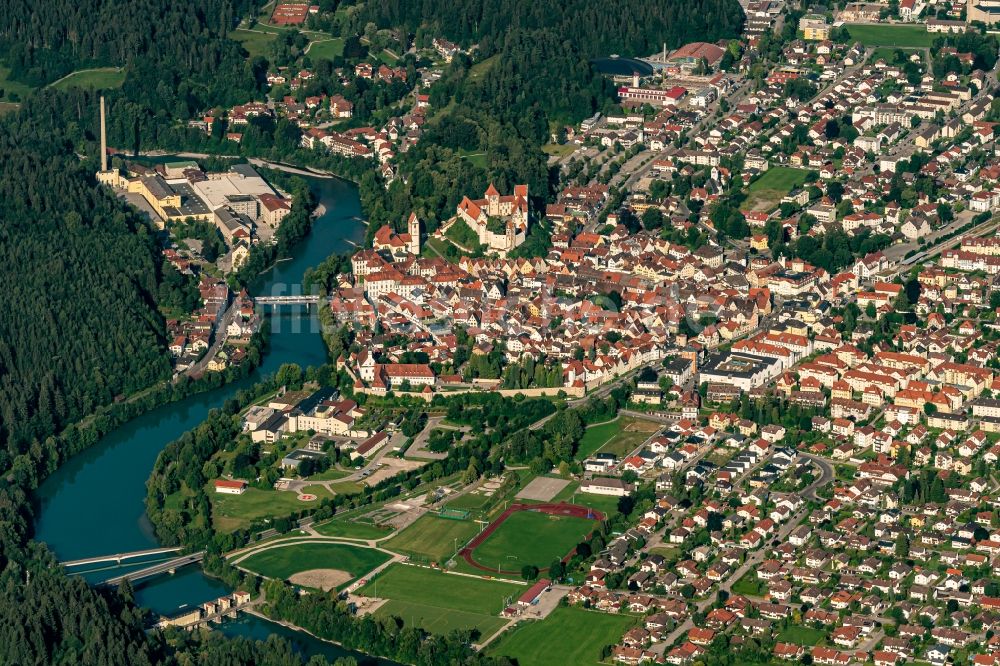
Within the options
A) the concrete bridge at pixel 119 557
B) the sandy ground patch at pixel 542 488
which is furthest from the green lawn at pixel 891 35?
the concrete bridge at pixel 119 557

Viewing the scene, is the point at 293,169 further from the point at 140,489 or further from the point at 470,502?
the point at 470,502

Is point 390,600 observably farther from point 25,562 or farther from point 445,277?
point 445,277

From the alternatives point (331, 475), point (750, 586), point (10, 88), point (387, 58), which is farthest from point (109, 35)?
point (750, 586)

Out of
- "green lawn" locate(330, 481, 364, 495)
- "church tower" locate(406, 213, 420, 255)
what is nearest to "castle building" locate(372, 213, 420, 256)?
"church tower" locate(406, 213, 420, 255)

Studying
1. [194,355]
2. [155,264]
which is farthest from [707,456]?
[155,264]

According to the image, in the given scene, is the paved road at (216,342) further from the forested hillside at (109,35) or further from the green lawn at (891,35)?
the green lawn at (891,35)
